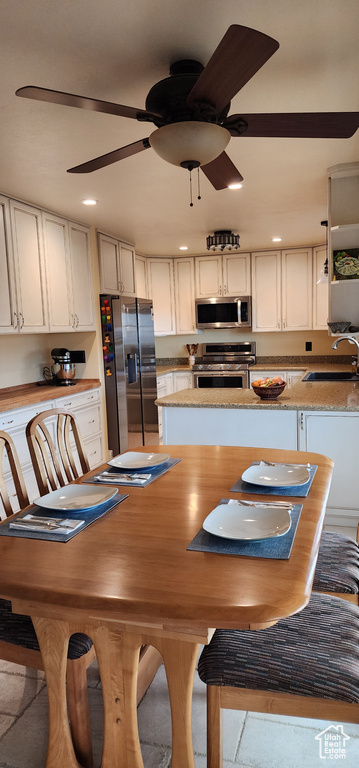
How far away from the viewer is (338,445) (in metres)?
2.88

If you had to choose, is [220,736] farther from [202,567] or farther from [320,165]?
[320,165]

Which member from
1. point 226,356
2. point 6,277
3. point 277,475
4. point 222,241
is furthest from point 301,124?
point 226,356

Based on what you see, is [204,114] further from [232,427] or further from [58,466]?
[232,427]

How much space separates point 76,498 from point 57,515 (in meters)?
0.09

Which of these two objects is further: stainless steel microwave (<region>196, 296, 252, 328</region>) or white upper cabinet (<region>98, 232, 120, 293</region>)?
stainless steel microwave (<region>196, 296, 252, 328</region>)

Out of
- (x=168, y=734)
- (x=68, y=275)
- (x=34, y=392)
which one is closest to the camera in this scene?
(x=168, y=734)

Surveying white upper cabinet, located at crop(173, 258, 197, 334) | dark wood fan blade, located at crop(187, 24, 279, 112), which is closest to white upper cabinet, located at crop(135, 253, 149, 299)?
white upper cabinet, located at crop(173, 258, 197, 334)

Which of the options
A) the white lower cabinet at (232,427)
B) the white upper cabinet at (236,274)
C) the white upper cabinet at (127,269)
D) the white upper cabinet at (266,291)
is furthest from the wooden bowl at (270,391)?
the white upper cabinet at (236,274)

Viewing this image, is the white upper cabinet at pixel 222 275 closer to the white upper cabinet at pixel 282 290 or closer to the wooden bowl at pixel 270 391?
the white upper cabinet at pixel 282 290

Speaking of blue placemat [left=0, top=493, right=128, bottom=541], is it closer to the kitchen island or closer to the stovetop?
the kitchen island

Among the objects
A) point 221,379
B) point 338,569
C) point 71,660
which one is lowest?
point 71,660

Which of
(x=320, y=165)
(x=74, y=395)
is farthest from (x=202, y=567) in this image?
(x=74, y=395)

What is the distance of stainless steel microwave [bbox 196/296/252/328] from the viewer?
6035 millimetres

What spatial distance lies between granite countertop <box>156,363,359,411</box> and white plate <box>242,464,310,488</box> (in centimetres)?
110
